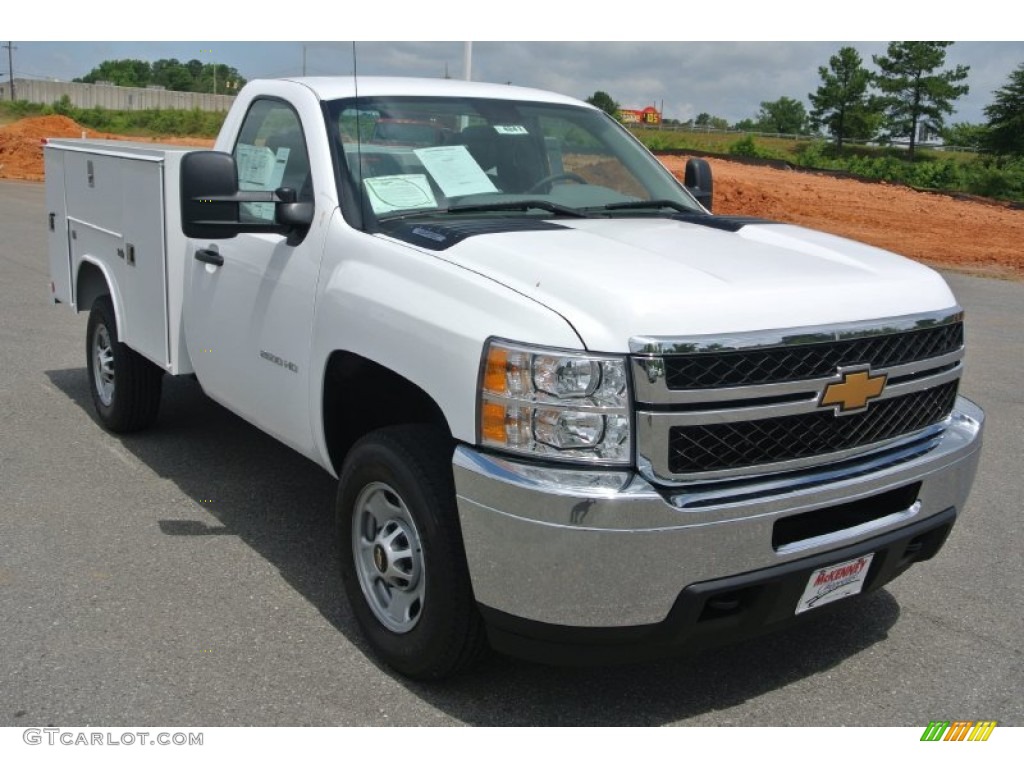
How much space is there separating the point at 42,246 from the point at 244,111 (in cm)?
1159

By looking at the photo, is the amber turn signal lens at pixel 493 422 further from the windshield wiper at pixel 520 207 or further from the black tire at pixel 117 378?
the black tire at pixel 117 378

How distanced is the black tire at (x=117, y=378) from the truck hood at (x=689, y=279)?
317 cm

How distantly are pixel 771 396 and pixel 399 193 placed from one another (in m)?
1.75

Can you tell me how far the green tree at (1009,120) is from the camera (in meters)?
49.0

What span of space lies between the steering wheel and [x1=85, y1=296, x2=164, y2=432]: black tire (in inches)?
109

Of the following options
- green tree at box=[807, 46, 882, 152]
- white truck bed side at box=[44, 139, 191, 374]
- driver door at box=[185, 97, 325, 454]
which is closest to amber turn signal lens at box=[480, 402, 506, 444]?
driver door at box=[185, 97, 325, 454]

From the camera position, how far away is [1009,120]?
163 feet

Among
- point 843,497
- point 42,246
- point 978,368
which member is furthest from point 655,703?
point 42,246

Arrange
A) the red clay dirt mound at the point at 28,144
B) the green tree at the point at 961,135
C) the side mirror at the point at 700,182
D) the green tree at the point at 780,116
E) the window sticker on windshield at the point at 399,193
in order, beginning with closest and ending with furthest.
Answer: the window sticker on windshield at the point at 399,193
the side mirror at the point at 700,182
the red clay dirt mound at the point at 28,144
the green tree at the point at 961,135
the green tree at the point at 780,116

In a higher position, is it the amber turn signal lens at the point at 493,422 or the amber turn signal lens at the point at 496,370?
the amber turn signal lens at the point at 496,370

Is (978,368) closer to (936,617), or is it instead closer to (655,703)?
(936,617)

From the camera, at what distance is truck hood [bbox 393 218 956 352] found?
2.97 meters

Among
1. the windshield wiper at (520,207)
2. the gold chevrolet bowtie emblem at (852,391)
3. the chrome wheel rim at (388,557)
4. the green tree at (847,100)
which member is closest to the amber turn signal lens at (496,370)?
the chrome wheel rim at (388,557)

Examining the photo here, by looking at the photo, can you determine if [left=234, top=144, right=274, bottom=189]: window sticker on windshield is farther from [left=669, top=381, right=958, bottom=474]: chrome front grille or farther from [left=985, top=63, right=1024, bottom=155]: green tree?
[left=985, top=63, right=1024, bottom=155]: green tree
